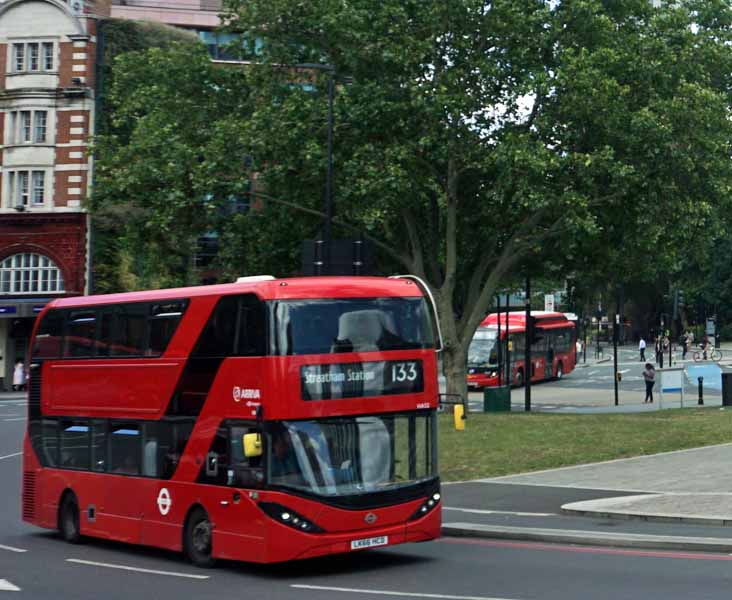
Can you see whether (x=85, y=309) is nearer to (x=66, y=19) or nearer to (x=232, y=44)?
(x=232, y=44)

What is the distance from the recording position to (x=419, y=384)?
48.2 feet

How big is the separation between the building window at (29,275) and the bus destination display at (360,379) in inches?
1888

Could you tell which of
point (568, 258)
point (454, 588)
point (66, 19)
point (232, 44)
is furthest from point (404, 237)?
point (66, 19)

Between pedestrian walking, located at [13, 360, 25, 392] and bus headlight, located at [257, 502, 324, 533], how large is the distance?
4830cm

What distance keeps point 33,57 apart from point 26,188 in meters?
6.82

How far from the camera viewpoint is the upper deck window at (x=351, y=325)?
13922 millimetres

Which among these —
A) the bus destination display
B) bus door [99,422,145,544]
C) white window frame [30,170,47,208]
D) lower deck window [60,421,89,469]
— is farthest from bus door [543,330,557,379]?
the bus destination display

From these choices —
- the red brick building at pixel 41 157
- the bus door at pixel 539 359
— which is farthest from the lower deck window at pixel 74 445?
the bus door at pixel 539 359

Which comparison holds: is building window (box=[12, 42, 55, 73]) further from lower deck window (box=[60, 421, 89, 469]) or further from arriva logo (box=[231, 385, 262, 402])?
arriva logo (box=[231, 385, 262, 402])

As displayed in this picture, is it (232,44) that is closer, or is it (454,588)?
(454,588)

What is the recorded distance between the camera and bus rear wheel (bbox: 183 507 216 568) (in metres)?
14.7

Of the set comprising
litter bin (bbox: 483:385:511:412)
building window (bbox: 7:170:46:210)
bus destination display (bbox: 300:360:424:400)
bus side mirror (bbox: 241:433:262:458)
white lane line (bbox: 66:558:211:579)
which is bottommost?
white lane line (bbox: 66:558:211:579)

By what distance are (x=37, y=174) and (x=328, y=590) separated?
52.1 m

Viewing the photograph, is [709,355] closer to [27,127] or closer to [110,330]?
[27,127]
